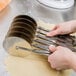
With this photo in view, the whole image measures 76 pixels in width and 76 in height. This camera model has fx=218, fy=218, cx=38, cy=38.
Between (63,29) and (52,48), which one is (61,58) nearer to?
(52,48)

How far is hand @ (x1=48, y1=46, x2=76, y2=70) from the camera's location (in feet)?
2.32

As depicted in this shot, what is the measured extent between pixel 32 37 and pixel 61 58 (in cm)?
12

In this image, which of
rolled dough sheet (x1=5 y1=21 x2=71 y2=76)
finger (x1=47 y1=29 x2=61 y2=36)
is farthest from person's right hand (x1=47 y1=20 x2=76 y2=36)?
rolled dough sheet (x1=5 y1=21 x2=71 y2=76)

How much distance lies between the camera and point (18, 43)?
71 cm

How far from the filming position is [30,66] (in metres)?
0.70

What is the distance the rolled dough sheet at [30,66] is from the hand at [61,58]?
0.07 ft

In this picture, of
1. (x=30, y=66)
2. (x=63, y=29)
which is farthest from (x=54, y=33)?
(x=30, y=66)

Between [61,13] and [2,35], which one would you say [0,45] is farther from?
[61,13]

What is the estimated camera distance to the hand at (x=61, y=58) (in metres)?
0.71

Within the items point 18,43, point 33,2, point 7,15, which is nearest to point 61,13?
point 33,2

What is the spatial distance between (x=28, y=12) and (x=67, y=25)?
196 mm

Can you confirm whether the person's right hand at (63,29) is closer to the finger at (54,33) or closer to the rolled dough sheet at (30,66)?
the finger at (54,33)

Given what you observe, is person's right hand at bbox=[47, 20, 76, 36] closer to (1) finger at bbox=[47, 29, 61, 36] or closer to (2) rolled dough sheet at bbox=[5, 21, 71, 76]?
(1) finger at bbox=[47, 29, 61, 36]

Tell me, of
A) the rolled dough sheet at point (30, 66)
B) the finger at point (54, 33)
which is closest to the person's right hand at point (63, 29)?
the finger at point (54, 33)
